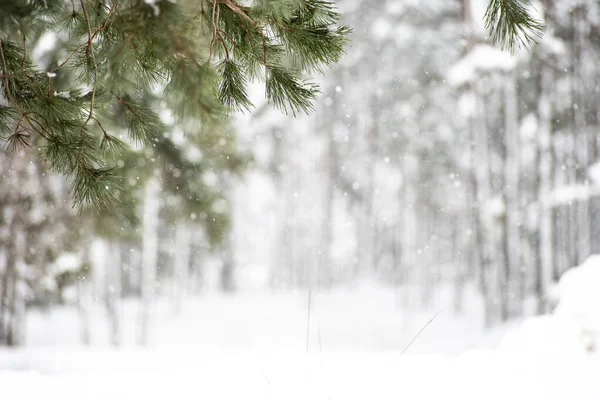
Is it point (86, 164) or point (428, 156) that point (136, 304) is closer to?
point (428, 156)

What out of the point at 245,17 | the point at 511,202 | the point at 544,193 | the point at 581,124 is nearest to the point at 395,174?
the point at 544,193

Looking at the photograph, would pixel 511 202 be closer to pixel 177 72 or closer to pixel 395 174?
pixel 395 174

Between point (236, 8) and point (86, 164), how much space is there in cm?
105

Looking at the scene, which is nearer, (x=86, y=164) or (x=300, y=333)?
(x=86, y=164)

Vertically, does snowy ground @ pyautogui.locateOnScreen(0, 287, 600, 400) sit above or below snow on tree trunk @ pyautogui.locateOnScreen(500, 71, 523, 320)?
below

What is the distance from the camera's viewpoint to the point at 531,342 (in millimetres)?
2826

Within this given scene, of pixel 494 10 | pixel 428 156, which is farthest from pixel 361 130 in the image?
pixel 494 10

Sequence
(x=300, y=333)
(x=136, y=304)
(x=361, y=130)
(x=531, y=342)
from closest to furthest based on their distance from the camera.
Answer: (x=531, y=342) < (x=300, y=333) < (x=361, y=130) < (x=136, y=304)

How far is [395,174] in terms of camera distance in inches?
520

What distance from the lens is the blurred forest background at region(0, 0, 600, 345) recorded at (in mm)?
7107

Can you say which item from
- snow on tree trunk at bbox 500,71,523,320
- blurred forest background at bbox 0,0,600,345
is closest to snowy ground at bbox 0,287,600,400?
blurred forest background at bbox 0,0,600,345

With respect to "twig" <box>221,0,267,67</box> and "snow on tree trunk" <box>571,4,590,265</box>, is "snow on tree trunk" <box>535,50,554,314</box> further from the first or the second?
"twig" <box>221,0,267,67</box>

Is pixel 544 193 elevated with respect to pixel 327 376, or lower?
elevated

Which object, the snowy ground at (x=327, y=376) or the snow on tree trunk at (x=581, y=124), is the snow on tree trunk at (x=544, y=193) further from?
the snowy ground at (x=327, y=376)
